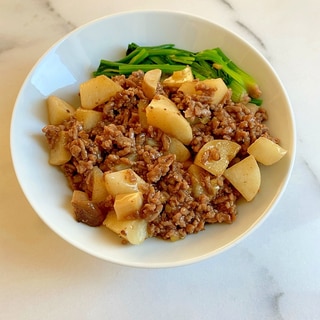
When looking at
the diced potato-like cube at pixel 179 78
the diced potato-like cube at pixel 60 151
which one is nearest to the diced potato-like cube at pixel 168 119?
the diced potato-like cube at pixel 179 78

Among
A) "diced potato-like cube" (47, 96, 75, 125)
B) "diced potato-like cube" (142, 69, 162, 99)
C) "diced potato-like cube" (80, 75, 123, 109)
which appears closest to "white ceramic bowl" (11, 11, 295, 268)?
"diced potato-like cube" (47, 96, 75, 125)

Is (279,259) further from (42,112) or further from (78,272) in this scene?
(42,112)

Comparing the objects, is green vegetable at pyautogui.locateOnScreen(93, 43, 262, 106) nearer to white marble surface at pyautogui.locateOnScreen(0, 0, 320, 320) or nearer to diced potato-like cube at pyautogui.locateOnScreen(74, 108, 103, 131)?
diced potato-like cube at pyautogui.locateOnScreen(74, 108, 103, 131)

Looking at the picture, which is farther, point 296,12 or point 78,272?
point 296,12

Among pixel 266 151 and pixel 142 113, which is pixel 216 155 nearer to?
pixel 266 151

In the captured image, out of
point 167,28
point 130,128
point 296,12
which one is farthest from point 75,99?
point 296,12

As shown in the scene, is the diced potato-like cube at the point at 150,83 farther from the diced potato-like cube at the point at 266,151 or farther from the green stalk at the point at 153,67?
the diced potato-like cube at the point at 266,151

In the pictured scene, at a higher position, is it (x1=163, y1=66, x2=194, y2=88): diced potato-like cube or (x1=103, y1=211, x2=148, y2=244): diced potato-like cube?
(x1=163, y1=66, x2=194, y2=88): diced potato-like cube
